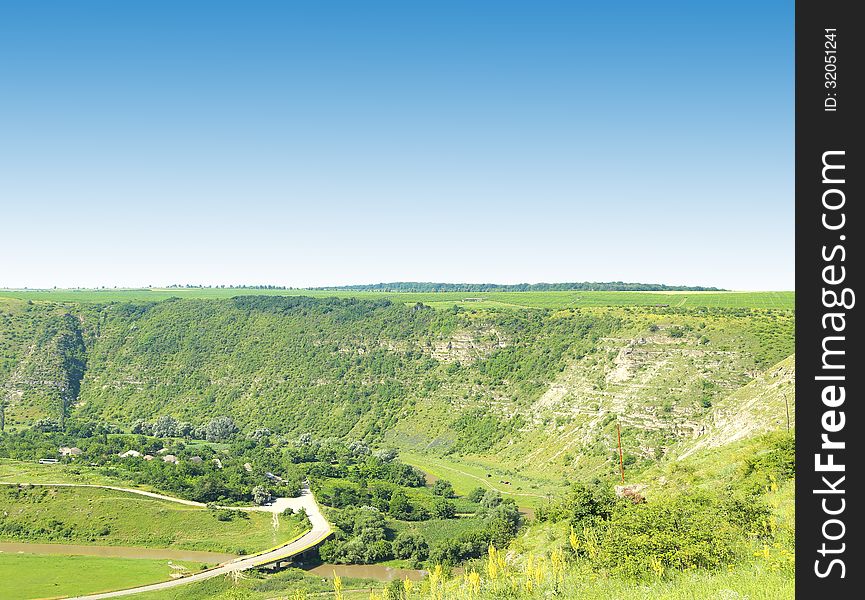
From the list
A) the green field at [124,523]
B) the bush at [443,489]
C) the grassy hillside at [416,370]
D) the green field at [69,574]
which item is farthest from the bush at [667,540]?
the bush at [443,489]

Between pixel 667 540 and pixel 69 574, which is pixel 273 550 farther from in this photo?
pixel 667 540

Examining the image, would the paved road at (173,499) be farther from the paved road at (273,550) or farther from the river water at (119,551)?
the river water at (119,551)

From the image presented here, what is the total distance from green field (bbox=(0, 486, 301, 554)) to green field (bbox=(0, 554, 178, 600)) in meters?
5.15

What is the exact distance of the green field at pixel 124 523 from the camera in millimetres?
69438

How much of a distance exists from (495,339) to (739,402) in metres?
58.2

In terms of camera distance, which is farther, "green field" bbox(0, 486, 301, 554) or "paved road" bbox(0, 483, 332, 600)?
"green field" bbox(0, 486, 301, 554)

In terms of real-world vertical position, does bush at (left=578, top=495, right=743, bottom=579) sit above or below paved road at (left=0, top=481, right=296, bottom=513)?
above

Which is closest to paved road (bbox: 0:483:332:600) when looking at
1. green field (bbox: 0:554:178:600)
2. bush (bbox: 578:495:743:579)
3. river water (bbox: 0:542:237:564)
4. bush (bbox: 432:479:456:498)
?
green field (bbox: 0:554:178:600)

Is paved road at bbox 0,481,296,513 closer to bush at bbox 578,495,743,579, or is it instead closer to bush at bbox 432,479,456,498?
bush at bbox 432,479,456,498

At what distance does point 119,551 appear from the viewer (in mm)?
67500

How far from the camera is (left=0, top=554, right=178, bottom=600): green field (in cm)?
5651

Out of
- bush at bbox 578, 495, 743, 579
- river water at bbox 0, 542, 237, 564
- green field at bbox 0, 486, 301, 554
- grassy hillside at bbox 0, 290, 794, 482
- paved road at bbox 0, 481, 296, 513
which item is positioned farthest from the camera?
grassy hillside at bbox 0, 290, 794, 482
